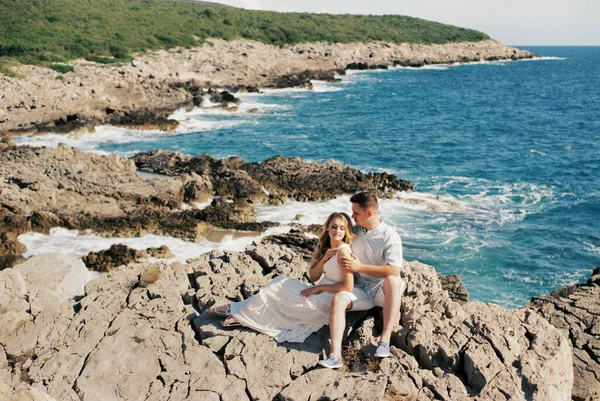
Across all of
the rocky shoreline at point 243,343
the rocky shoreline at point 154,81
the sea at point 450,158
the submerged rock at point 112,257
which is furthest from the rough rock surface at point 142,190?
the rocky shoreline at point 154,81

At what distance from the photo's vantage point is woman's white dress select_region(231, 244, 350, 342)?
6910 mm

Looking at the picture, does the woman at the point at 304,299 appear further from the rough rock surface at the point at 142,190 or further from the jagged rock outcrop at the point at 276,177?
the jagged rock outcrop at the point at 276,177

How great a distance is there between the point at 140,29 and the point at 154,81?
24.1m

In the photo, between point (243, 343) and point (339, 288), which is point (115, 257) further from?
point (339, 288)

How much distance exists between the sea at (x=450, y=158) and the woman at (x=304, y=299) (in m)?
9.61

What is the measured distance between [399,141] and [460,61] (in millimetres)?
84744

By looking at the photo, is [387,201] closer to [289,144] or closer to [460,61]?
[289,144]

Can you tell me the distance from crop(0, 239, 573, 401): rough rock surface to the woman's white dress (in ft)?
0.52

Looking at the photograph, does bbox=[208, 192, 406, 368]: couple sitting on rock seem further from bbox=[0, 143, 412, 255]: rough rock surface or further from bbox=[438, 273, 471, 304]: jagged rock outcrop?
bbox=[0, 143, 412, 255]: rough rock surface

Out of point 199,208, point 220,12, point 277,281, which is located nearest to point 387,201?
point 199,208

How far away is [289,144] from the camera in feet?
116

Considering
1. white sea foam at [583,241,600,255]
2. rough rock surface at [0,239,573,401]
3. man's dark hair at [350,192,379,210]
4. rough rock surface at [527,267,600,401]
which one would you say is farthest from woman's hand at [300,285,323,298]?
white sea foam at [583,241,600,255]

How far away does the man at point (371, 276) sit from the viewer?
654cm

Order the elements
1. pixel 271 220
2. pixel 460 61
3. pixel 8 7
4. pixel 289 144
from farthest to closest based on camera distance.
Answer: pixel 460 61, pixel 8 7, pixel 289 144, pixel 271 220
